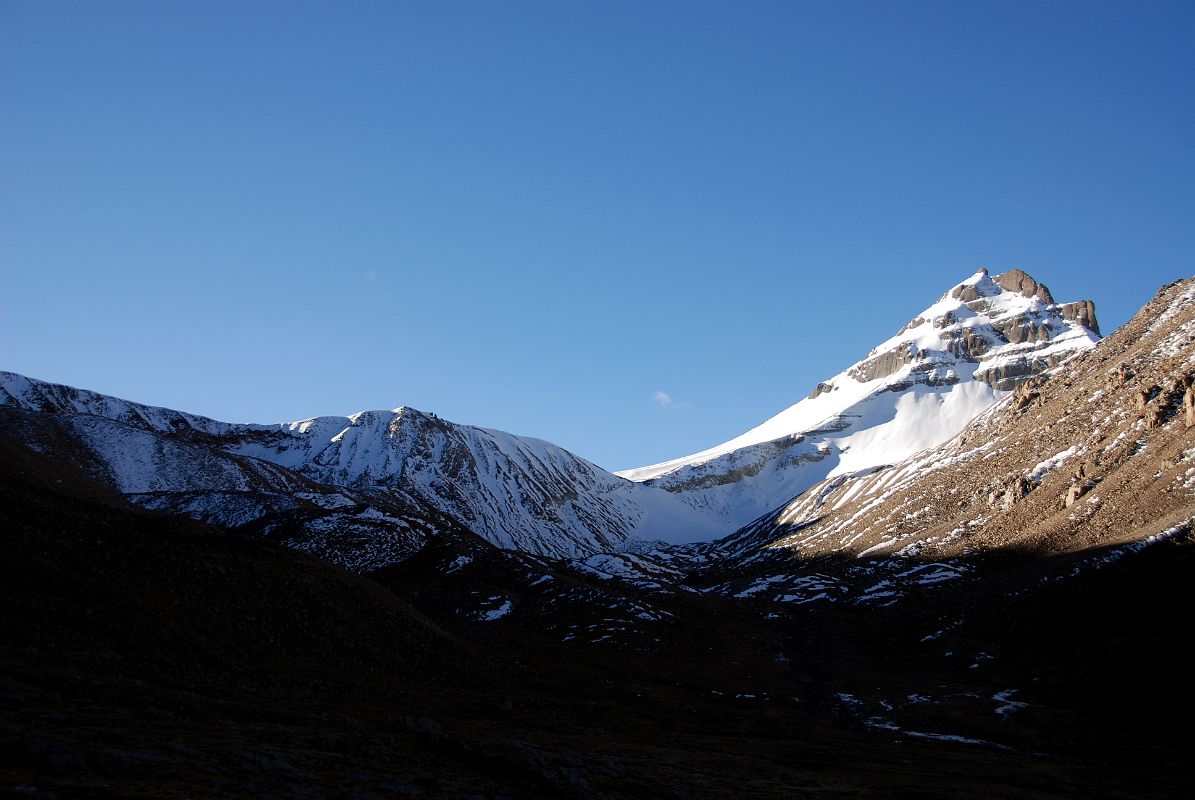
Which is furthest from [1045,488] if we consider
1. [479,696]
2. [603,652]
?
[479,696]

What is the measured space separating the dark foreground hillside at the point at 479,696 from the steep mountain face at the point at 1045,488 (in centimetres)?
2026

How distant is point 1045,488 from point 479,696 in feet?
338

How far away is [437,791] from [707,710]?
37562mm

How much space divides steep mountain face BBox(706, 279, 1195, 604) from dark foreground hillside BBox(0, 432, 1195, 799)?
66.5 feet

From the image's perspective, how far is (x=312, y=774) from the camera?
69.6ft

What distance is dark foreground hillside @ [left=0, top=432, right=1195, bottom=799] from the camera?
22.5 metres

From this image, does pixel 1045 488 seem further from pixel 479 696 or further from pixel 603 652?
pixel 479 696

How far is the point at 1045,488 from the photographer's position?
384 ft

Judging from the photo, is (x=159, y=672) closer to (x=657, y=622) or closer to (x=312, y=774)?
(x=312, y=774)

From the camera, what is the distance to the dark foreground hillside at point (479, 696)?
2245 cm

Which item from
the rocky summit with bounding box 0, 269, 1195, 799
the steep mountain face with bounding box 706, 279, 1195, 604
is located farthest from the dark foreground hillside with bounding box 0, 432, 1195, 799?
the steep mountain face with bounding box 706, 279, 1195, 604

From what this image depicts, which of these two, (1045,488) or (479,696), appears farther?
(1045,488)

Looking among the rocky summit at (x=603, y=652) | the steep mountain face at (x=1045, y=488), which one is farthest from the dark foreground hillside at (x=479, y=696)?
the steep mountain face at (x=1045, y=488)

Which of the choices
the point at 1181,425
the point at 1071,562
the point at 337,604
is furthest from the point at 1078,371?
the point at 337,604
